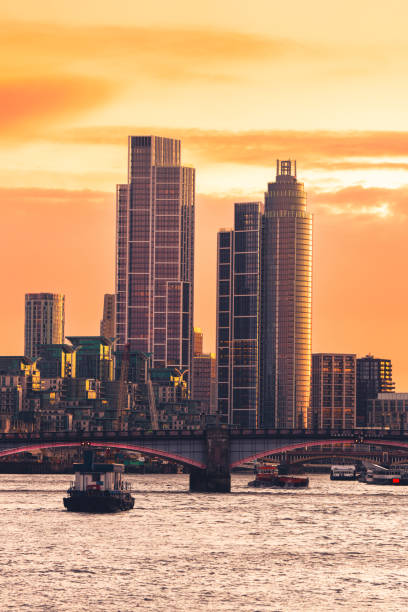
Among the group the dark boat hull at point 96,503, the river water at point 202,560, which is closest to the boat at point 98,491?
the dark boat hull at point 96,503

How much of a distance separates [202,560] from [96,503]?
53602mm

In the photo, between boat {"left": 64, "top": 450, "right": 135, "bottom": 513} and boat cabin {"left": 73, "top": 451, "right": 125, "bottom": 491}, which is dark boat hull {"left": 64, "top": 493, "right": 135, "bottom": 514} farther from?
boat cabin {"left": 73, "top": 451, "right": 125, "bottom": 491}

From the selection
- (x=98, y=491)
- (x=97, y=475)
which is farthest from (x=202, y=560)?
(x=98, y=491)

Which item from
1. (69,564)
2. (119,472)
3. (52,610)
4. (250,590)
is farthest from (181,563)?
(119,472)

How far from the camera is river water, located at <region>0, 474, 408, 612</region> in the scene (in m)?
94.2

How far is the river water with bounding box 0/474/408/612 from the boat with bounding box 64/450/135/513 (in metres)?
2.41

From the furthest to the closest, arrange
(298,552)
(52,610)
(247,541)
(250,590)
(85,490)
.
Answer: (85,490) → (247,541) → (298,552) → (250,590) → (52,610)

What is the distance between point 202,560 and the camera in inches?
4609

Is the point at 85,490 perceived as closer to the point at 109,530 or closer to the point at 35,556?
the point at 109,530

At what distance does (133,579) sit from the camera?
104 metres

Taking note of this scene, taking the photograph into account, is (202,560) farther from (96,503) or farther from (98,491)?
(98,491)

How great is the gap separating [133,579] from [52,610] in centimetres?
1585

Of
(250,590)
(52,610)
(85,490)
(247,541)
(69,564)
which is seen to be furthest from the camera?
(85,490)

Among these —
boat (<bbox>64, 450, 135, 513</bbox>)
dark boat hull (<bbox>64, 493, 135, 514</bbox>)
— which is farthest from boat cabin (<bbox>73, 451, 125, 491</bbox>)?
dark boat hull (<bbox>64, 493, 135, 514</bbox>)
